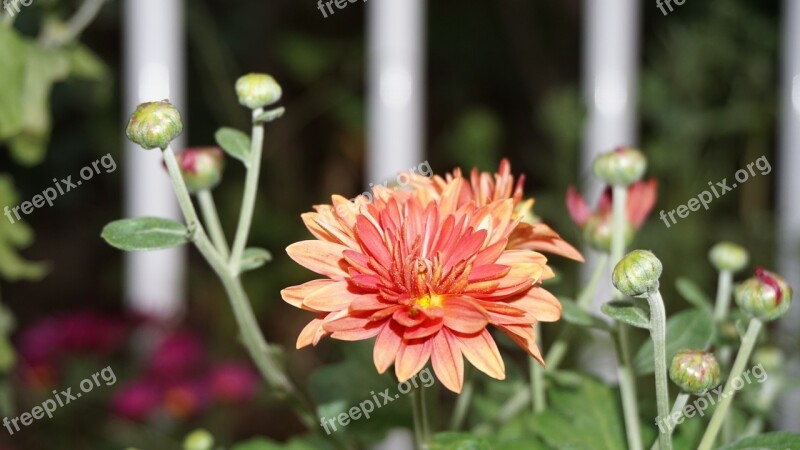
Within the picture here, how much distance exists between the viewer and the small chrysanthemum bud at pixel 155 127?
331 millimetres

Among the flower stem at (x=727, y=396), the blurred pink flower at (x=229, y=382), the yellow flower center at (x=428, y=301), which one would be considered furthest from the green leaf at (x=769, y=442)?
the blurred pink flower at (x=229, y=382)

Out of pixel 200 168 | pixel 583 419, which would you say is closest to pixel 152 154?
pixel 200 168

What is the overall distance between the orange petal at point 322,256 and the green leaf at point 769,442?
0.14 meters

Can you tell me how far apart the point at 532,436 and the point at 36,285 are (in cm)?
153

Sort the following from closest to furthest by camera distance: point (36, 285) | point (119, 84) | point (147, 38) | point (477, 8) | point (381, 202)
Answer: point (381, 202), point (147, 38), point (119, 84), point (36, 285), point (477, 8)

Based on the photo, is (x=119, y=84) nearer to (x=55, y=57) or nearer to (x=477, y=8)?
(x=477, y=8)

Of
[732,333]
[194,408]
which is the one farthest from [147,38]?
[732,333]

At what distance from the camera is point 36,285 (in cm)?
174

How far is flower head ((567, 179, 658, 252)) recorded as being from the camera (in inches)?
16.8

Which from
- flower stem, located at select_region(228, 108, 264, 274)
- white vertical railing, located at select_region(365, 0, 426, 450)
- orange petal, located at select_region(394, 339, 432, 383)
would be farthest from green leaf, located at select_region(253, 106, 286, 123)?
white vertical railing, located at select_region(365, 0, 426, 450)

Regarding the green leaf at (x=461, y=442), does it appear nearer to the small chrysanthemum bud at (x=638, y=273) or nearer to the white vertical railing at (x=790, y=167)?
→ the small chrysanthemum bud at (x=638, y=273)

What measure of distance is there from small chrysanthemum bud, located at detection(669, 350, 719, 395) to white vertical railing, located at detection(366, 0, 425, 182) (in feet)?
2.48

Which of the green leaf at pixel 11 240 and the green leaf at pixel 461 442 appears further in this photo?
the green leaf at pixel 11 240

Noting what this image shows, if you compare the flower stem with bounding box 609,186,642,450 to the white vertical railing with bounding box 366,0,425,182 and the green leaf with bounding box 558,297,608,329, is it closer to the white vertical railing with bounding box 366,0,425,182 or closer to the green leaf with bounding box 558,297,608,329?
the green leaf with bounding box 558,297,608,329
